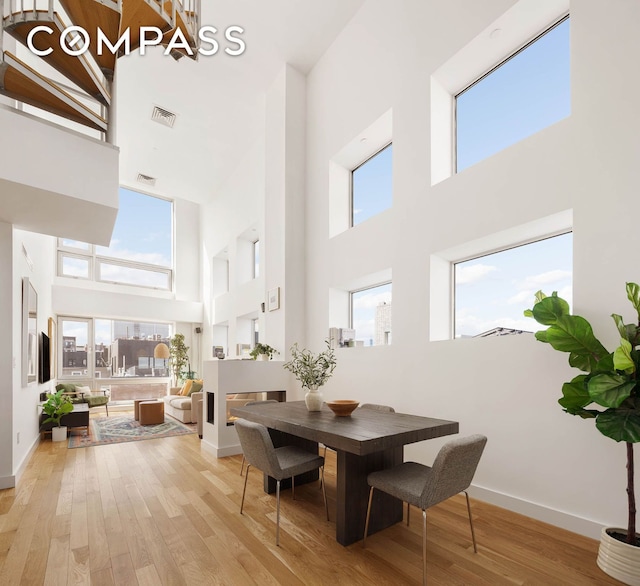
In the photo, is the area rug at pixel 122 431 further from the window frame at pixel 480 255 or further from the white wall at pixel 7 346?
the window frame at pixel 480 255

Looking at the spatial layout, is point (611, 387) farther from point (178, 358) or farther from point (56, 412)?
point (178, 358)

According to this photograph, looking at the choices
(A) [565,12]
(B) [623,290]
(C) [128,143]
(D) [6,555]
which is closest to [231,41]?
(C) [128,143]

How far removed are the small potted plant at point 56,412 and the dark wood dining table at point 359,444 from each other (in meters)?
4.57

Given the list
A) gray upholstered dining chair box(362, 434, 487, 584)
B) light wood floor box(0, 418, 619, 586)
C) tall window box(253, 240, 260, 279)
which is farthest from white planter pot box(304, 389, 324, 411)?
tall window box(253, 240, 260, 279)

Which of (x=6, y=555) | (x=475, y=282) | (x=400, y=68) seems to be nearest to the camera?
(x=6, y=555)

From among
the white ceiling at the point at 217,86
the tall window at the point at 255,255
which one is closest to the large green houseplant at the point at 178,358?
the tall window at the point at 255,255

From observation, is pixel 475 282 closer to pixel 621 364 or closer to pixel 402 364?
pixel 402 364

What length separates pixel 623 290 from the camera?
8.57 feet

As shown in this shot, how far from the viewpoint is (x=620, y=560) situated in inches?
87.1

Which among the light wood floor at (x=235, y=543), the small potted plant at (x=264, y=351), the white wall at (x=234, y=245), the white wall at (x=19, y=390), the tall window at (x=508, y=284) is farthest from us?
the white wall at (x=234, y=245)

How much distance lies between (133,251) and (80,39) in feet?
27.5

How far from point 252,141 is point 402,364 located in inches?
231

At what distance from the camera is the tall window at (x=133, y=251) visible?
10023mm

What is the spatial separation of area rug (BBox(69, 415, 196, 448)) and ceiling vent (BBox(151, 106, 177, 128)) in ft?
17.8
